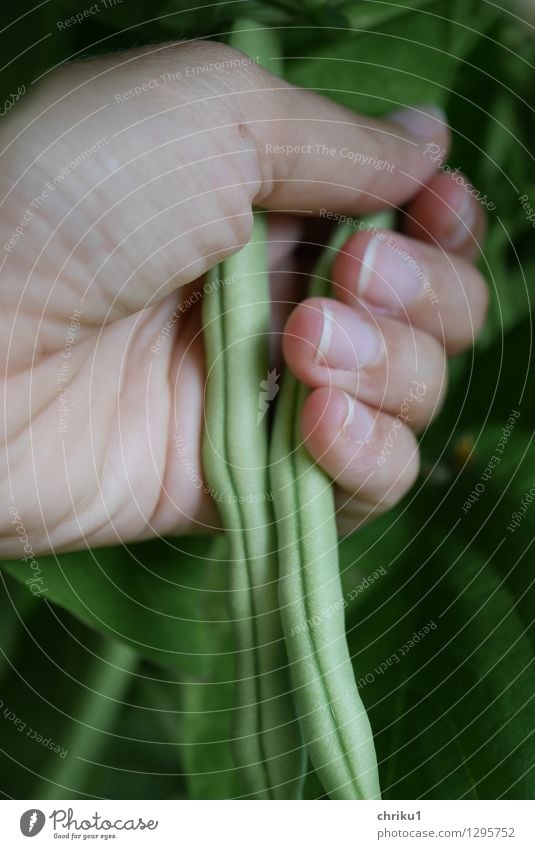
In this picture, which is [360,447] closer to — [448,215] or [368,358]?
[368,358]

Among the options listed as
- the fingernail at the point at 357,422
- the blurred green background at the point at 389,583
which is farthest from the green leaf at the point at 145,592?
the fingernail at the point at 357,422

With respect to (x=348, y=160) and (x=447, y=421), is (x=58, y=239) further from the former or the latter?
(x=447, y=421)

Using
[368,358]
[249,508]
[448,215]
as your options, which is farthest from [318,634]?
[448,215]

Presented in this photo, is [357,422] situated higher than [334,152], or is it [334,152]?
[334,152]

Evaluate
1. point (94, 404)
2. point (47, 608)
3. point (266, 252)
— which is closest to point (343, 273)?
point (266, 252)

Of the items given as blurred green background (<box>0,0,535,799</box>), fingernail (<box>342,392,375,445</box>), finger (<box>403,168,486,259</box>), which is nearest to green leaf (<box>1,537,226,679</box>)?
blurred green background (<box>0,0,535,799</box>)

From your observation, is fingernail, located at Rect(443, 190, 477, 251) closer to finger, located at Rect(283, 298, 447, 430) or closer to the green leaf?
finger, located at Rect(283, 298, 447, 430)
